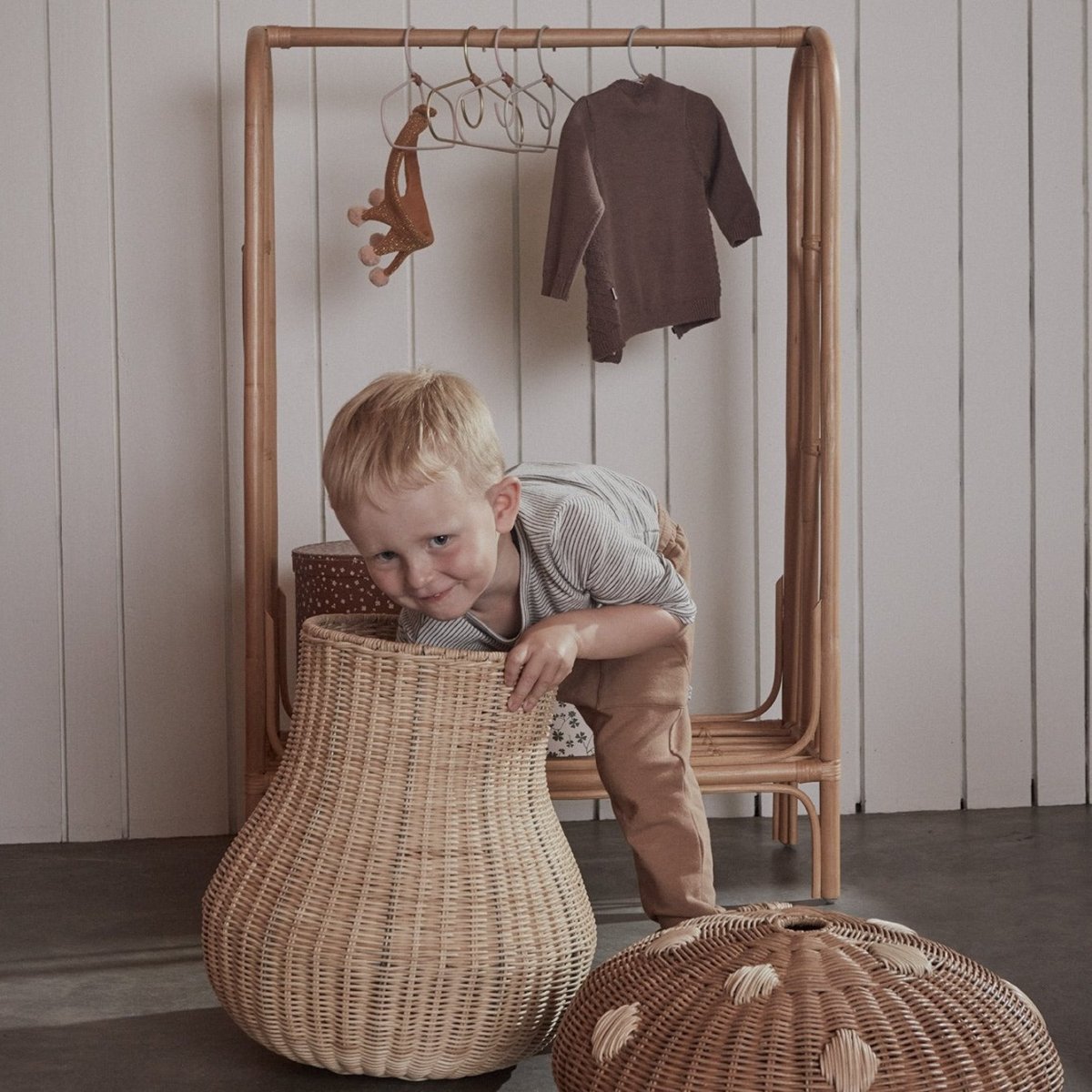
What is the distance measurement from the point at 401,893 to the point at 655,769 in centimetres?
48

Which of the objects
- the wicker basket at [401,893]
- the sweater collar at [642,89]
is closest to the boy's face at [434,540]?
the wicker basket at [401,893]

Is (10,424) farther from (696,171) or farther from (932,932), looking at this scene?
(932,932)

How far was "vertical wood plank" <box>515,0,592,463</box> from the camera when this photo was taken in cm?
259

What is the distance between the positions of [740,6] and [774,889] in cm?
167

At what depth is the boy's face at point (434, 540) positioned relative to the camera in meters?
1.51

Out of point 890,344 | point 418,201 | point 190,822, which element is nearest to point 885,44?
point 890,344

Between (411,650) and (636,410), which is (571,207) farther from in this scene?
(411,650)

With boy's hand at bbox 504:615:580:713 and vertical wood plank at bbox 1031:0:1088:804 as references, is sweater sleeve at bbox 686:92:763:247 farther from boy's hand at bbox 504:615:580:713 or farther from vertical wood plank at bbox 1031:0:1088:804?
boy's hand at bbox 504:615:580:713

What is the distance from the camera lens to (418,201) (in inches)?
91.7

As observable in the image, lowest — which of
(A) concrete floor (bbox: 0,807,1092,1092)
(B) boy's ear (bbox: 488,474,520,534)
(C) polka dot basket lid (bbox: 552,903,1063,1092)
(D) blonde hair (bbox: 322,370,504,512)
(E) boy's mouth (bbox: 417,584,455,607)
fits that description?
(A) concrete floor (bbox: 0,807,1092,1092)

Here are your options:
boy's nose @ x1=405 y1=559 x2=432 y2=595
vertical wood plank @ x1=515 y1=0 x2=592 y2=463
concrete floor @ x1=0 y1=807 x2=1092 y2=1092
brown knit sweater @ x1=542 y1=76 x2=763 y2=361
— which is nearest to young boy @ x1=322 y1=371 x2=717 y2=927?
boy's nose @ x1=405 y1=559 x2=432 y2=595

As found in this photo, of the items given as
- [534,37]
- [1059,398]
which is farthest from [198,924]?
[1059,398]

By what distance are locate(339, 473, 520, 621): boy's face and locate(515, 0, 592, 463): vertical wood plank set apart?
101 centimetres

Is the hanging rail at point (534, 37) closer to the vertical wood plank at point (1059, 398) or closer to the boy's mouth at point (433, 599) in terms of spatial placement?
the vertical wood plank at point (1059, 398)
